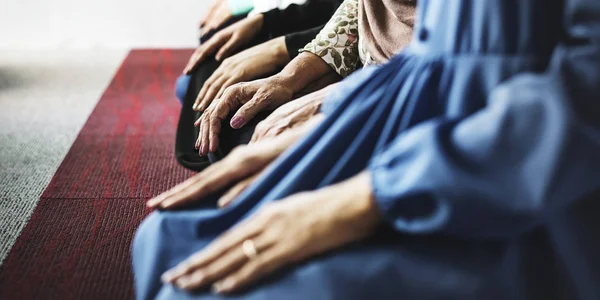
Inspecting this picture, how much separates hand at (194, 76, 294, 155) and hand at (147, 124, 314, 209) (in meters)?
0.30

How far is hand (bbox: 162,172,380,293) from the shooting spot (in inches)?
23.2

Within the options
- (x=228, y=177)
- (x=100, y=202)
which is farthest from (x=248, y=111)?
(x=100, y=202)

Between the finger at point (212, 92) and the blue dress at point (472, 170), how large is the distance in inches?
22.3

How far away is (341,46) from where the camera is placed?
1163 millimetres

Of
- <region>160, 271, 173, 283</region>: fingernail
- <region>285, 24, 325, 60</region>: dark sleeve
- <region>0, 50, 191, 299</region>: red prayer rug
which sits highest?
<region>160, 271, 173, 283</region>: fingernail

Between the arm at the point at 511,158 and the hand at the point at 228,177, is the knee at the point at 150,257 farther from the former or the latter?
the arm at the point at 511,158

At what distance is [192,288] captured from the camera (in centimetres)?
61

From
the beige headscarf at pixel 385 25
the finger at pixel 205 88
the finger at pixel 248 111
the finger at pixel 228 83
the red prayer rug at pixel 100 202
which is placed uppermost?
the beige headscarf at pixel 385 25

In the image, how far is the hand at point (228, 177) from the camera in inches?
27.9

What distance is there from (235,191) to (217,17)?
1.19 m

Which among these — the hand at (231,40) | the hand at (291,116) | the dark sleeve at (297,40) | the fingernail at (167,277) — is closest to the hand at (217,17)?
the hand at (231,40)

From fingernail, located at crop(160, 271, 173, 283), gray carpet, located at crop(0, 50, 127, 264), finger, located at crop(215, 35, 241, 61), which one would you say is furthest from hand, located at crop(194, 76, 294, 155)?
gray carpet, located at crop(0, 50, 127, 264)

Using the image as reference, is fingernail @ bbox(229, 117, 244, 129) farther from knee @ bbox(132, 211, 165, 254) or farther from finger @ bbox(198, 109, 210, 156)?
knee @ bbox(132, 211, 165, 254)

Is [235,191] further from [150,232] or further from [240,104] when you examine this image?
[240,104]
